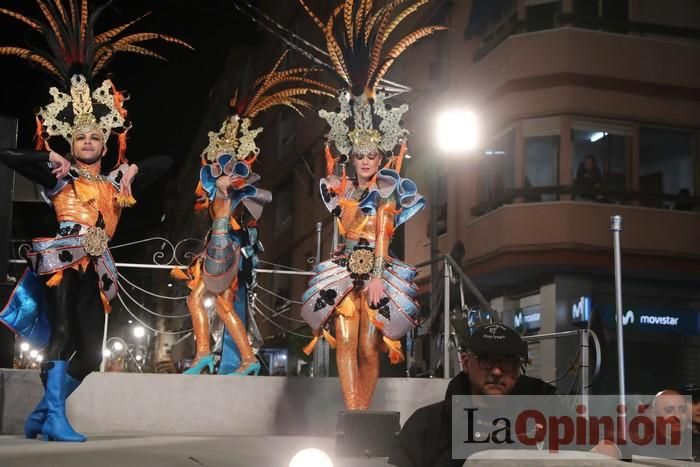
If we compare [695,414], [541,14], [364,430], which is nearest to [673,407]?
[695,414]

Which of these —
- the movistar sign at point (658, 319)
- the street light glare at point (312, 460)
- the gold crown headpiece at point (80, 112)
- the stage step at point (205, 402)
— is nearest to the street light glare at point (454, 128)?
the stage step at point (205, 402)

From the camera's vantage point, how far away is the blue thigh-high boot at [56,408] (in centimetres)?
581

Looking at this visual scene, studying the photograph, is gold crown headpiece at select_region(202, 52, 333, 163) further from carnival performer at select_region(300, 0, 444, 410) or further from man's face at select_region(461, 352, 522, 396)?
man's face at select_region(461, 352, 522, 396)

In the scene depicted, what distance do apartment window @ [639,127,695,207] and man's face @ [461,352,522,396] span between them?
525 inches

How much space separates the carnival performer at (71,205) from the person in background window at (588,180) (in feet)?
33.4

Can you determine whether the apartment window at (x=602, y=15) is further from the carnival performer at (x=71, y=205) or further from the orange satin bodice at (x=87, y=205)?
the orange satin bodice at (x=87, y=205)

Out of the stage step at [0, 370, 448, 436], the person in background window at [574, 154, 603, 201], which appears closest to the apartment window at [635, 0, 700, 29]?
the person in background window at [574, 154, 603, 201]

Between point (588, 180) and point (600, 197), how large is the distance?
1.20 feet

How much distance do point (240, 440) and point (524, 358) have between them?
3045mm

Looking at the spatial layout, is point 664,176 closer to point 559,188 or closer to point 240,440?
point 559,188

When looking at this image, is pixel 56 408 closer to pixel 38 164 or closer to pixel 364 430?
pixel 38 164

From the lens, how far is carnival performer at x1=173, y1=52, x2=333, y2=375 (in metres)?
8.09

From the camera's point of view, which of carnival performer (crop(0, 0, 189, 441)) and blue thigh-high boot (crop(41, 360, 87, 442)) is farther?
carnival performer (crop(0, 0, 189, 441))

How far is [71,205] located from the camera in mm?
6191
